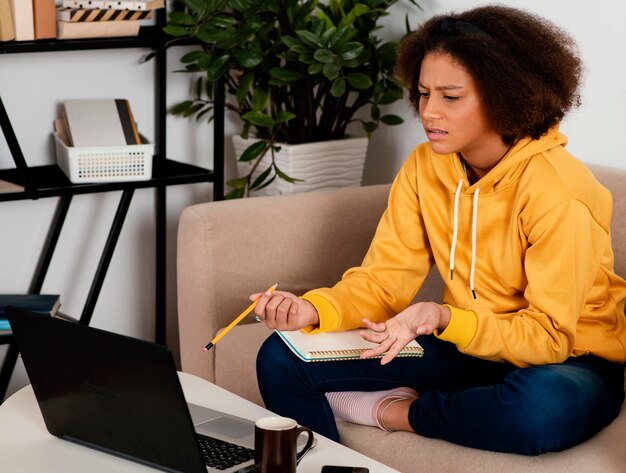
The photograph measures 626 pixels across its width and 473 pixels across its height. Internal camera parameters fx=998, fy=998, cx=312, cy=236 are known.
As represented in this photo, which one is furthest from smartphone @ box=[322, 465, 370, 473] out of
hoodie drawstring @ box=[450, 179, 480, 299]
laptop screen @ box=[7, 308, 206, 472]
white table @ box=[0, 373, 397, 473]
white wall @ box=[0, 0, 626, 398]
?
white wall @ box=[0, 0, 626, 398]

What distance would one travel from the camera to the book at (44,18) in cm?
231

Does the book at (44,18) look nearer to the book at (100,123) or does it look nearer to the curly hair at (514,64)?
the book at (100,123)

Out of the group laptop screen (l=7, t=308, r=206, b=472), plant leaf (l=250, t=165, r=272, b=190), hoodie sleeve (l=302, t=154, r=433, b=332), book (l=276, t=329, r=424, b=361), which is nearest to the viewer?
laptop screen (l=7, t=308, r=206, b=472)

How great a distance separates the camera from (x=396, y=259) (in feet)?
6.17

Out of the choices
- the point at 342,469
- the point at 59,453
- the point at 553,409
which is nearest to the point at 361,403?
the point at 553,409

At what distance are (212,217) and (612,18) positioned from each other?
0.96 metres

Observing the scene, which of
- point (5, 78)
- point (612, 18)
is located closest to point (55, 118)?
point (5, 78)

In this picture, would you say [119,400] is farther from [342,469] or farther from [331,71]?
[331,71]

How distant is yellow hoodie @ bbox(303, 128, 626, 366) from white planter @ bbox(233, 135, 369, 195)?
2.27ft

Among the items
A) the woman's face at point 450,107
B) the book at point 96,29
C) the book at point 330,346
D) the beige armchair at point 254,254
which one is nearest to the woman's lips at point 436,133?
the woman's face at point 450,107

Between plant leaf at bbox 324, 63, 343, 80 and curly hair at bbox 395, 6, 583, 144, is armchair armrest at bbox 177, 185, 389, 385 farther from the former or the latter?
curly hair at bbox 395, 6, 583, 144

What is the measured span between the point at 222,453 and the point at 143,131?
157cm

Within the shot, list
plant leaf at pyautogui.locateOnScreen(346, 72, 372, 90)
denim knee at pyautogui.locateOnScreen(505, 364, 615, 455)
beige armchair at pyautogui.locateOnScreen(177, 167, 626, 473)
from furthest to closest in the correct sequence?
1. plant leaf at pyautogui.locateOnScreen(346, 72, 372, 90)
2. beige armchair at pyautogui.locateOnScreen(177, 167, 626, 473)
3. denim knee at pyautogui.locateOnScreen(505, 364, 615, 455)

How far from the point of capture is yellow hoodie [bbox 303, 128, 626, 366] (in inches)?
62.7
